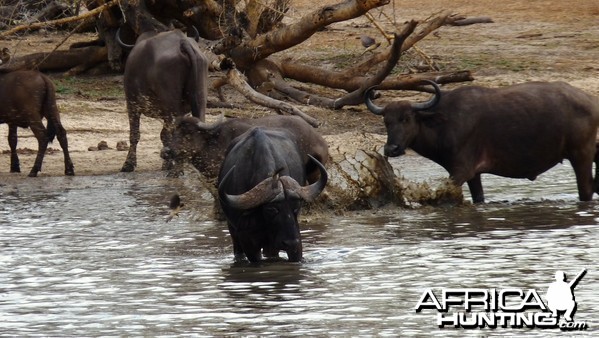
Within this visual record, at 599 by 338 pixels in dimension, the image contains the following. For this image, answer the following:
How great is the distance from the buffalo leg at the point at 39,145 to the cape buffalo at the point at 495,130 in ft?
14.8

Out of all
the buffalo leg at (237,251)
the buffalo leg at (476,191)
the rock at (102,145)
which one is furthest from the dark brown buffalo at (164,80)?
the buffalo leg at (237,251)

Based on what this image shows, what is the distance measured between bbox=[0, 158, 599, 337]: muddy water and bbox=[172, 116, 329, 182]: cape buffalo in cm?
58

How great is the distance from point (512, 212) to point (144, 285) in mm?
4798

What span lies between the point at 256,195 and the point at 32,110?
22.9ft

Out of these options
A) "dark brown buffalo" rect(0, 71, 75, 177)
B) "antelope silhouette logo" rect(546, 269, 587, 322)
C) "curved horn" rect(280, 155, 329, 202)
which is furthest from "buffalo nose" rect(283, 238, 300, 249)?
"dark brown buffalo" rect(0, 71, 75, 177)

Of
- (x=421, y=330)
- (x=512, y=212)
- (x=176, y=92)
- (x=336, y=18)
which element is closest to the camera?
(x=421, y=330)

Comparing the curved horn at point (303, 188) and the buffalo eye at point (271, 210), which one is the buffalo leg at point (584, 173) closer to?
the curved horn at point (303, 188)

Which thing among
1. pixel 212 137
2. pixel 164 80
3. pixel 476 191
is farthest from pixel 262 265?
pixel 164 80

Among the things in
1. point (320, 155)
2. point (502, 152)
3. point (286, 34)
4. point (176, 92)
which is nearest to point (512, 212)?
point (502, 152)

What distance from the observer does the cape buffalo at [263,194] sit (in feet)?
33.0

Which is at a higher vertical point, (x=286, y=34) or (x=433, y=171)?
(x=286, y=34)

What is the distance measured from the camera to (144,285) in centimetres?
1000

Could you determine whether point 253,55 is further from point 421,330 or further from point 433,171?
point 421,330

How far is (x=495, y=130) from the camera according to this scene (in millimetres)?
13773
